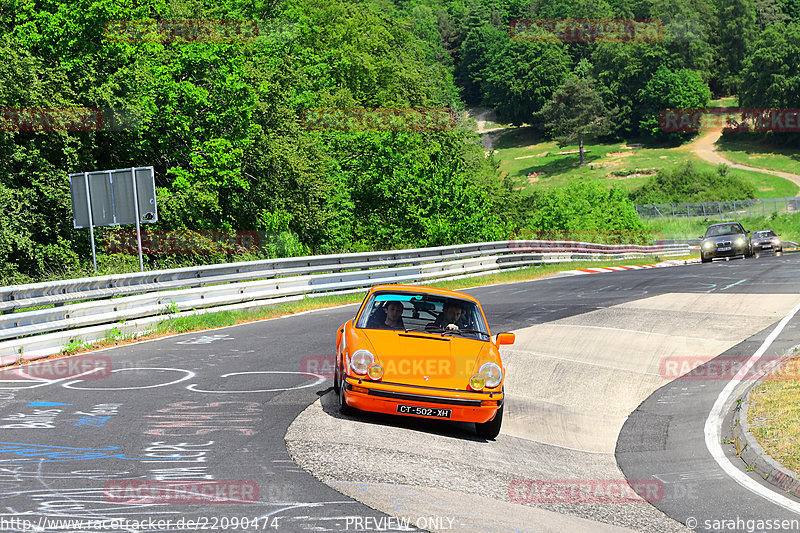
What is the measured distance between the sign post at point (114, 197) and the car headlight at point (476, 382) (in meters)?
A: 11.0

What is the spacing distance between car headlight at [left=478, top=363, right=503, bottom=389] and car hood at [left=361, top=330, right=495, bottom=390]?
81mm

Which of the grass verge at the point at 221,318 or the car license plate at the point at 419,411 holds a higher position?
the car license plate at the point at 419,411

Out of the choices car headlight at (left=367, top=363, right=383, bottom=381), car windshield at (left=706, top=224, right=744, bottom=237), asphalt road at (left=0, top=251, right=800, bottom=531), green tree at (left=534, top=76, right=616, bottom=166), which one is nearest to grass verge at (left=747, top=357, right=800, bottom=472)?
asphalt road at (left=0, top=251, right=800, bottom=531)

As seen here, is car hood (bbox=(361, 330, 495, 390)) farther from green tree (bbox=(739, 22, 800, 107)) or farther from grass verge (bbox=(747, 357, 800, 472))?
green tree (bbox=(739, 22, 800, 107))

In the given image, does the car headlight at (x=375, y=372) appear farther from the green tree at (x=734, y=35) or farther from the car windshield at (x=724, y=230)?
the green tree at (x=734, y=35)

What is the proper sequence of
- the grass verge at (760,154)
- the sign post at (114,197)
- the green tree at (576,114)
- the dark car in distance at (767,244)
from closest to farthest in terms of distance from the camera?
the sign post at (114,197)
the dark car in distance at (767,244)
the grass verge at (760,154)
the green tree at (576,114)

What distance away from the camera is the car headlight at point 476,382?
28.2 feet

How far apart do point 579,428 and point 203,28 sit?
2690 centimetres

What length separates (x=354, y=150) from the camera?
4350 cm

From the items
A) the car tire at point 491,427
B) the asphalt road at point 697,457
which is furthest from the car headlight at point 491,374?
the asphalt road at point 697,457

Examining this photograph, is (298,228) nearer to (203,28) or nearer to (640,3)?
(203,28)

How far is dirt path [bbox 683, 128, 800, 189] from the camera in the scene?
383 feet

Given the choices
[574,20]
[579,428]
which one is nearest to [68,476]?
[579,428]

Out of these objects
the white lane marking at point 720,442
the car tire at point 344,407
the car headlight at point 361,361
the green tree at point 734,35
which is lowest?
the white lane marking at point 720,442
